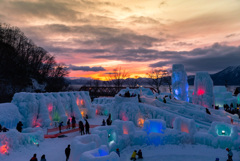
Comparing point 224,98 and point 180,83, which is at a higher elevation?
point 180,83

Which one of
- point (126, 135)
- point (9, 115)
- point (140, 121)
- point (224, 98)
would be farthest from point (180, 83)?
point (9, 115)

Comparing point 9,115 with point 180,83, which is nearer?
point 9,115

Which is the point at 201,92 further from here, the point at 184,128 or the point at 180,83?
the point at 184,128

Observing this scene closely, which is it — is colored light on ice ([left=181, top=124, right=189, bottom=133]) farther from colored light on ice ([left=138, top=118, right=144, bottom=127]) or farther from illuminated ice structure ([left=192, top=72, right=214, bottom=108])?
illuminated ice structure ([left=192, top=72, right=214, bottom=108])

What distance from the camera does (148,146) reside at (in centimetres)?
1755

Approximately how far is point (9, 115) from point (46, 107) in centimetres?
447

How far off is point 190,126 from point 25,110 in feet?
67.2

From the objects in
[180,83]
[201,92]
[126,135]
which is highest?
[180,83]

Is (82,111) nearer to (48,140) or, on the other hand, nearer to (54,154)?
(48,140)

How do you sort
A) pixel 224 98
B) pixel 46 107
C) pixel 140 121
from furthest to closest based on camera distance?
pixel 224 98 → pixel 140 121 → pixel 46 107

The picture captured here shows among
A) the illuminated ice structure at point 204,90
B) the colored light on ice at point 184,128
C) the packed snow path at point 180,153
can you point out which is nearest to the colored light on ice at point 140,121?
the packed snow path at point 180,153

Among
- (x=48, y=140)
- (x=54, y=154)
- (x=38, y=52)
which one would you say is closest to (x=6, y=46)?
(x=38, y=52)

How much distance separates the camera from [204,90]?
31047 mm

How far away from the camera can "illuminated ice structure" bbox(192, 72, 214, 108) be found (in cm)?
3048
